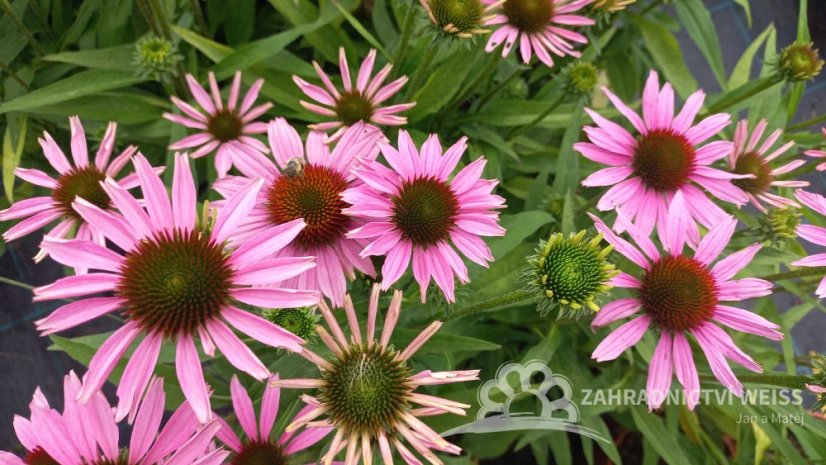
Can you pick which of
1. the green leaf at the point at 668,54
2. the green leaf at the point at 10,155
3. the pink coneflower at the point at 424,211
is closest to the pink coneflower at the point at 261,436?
the pink coneflower at the point at 424,211

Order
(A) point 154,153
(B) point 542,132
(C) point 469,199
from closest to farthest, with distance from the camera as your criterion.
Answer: (C) point 469,199, (A) point 154,153, (B) point 542,132

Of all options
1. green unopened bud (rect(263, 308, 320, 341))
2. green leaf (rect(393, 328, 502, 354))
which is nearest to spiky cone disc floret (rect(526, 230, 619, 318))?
green leaf (rect(393, 328, 502, 354))

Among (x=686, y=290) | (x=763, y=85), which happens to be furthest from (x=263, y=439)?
(x=763, y=85)

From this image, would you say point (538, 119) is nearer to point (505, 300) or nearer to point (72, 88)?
point (505, 300)

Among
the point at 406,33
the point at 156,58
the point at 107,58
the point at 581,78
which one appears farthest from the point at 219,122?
the point at 581,78

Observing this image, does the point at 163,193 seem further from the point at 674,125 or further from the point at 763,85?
the point at 763,85

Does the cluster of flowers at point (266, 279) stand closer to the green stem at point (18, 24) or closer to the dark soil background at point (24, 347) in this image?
the green stem at point (18, 24)
